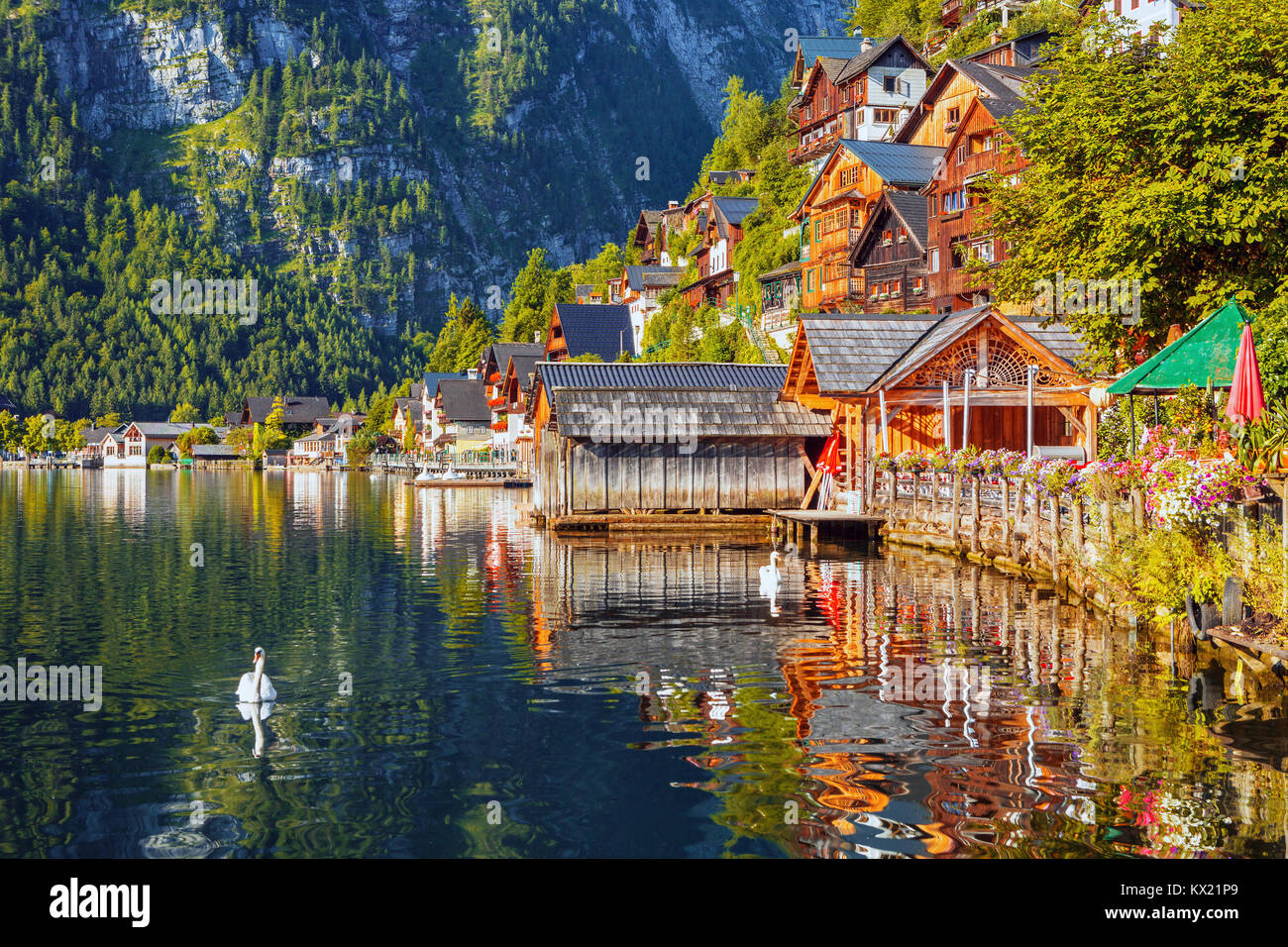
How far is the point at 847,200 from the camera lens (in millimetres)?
72062

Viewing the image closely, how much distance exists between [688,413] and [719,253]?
54894 millimetres

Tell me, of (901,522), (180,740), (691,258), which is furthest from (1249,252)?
(691,258)

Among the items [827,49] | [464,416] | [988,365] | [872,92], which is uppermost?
[827,49]

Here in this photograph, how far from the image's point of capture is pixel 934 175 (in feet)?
209

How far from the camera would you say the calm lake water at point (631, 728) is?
10.7 metres

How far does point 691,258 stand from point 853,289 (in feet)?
120

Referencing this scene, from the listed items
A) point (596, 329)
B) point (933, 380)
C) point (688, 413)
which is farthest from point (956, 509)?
point (596, 329)

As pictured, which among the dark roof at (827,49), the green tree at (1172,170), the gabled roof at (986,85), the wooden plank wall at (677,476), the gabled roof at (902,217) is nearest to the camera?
the green tree at (1172,170)

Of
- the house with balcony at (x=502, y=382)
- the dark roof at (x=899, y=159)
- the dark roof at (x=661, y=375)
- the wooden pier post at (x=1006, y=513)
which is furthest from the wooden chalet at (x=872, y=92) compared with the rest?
the wooden pier post at (x=1006, y=513)

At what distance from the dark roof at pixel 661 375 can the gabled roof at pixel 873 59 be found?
48.3m

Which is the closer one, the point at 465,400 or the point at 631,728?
the point at 631,728

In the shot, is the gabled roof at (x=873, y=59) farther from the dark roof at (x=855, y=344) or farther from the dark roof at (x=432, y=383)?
the dark roof at (x=432, y=383)

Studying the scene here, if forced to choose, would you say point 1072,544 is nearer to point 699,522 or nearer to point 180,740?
point 180,740

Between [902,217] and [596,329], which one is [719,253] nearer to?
[596,329]
